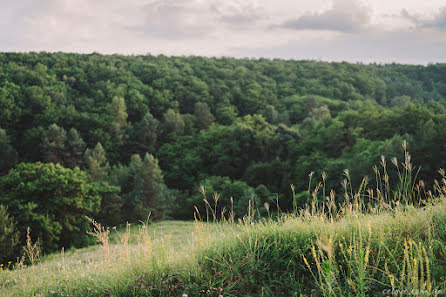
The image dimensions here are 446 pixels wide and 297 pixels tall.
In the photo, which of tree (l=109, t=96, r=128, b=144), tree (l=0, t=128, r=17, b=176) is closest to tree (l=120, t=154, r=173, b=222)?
tree (l=0, t=128, r=17, b=176)

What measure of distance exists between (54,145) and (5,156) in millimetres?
7947

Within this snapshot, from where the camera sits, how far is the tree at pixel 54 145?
4919 centimetres

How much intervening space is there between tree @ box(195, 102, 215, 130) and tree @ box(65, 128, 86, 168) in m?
23.4

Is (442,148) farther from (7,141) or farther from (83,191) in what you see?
(7,141)

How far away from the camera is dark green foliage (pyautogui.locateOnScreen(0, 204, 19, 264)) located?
19578 millimetres

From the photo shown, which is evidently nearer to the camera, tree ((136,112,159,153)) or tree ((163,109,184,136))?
tree ((136,112,159,153))

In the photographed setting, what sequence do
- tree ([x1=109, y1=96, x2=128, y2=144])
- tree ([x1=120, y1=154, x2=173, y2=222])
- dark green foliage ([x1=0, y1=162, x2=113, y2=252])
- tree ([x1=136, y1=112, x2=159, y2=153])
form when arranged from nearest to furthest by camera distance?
dark green foliage ([x1=0, y1=162, x2=113, y2=252]) < tree ([x1=120, y1=154, x2=173, y2=222]) < tree ([x1=136, y1=112, x2=159, y2=153]) < tree ([x1=109, y1=96, x2=128, y2=144])

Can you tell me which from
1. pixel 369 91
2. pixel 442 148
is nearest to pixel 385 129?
pixel 442 148

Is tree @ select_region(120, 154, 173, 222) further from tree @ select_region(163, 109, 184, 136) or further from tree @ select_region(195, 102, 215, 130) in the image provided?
tree @ select_region(195, 102, 215, 130)

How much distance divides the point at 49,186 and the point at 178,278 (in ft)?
80.7

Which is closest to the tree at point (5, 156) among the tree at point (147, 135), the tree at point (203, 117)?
the tree at point (147, 135)

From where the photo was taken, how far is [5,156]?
166 ft

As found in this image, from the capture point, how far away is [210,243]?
13.7 ft

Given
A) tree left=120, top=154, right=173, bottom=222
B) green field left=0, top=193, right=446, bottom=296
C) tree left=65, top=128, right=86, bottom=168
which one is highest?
green field left=0, top=193, right=446, bottom=296
